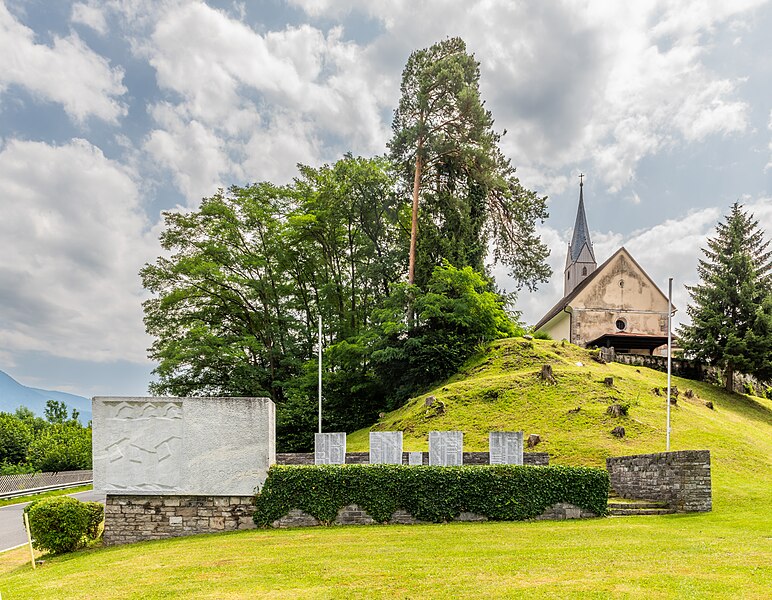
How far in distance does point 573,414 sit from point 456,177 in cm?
1881

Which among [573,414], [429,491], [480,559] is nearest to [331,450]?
[429,491]

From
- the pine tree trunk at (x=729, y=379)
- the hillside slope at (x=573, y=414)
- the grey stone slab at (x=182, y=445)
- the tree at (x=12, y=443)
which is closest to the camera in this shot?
the grey stone slab at (x=182, y=445)

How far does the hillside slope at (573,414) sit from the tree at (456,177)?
7278 mm

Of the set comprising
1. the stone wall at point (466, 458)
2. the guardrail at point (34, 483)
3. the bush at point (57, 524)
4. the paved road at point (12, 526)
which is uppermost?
the stone wall at point (466, 458)

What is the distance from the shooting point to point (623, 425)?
62.4 feet

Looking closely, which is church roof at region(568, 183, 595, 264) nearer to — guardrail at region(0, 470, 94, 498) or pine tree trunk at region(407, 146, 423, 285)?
pine tree trunk at region(407, 146, 423, 285)

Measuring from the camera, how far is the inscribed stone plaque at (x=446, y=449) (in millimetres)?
13648

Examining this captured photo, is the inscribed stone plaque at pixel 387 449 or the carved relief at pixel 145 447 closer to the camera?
the carved relief at pixel 145 447

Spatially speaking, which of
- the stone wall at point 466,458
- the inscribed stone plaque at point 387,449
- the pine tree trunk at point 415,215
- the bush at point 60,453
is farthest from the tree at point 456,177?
the bush at point 60,453

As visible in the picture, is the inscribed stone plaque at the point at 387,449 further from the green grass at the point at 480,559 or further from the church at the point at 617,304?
the church at the point at 617,304

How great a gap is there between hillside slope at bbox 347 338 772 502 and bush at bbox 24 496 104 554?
10.9 metres

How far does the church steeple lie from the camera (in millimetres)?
54250

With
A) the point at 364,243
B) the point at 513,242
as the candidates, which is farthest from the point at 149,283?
the point at 513,242

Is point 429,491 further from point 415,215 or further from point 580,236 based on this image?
point 580,236
